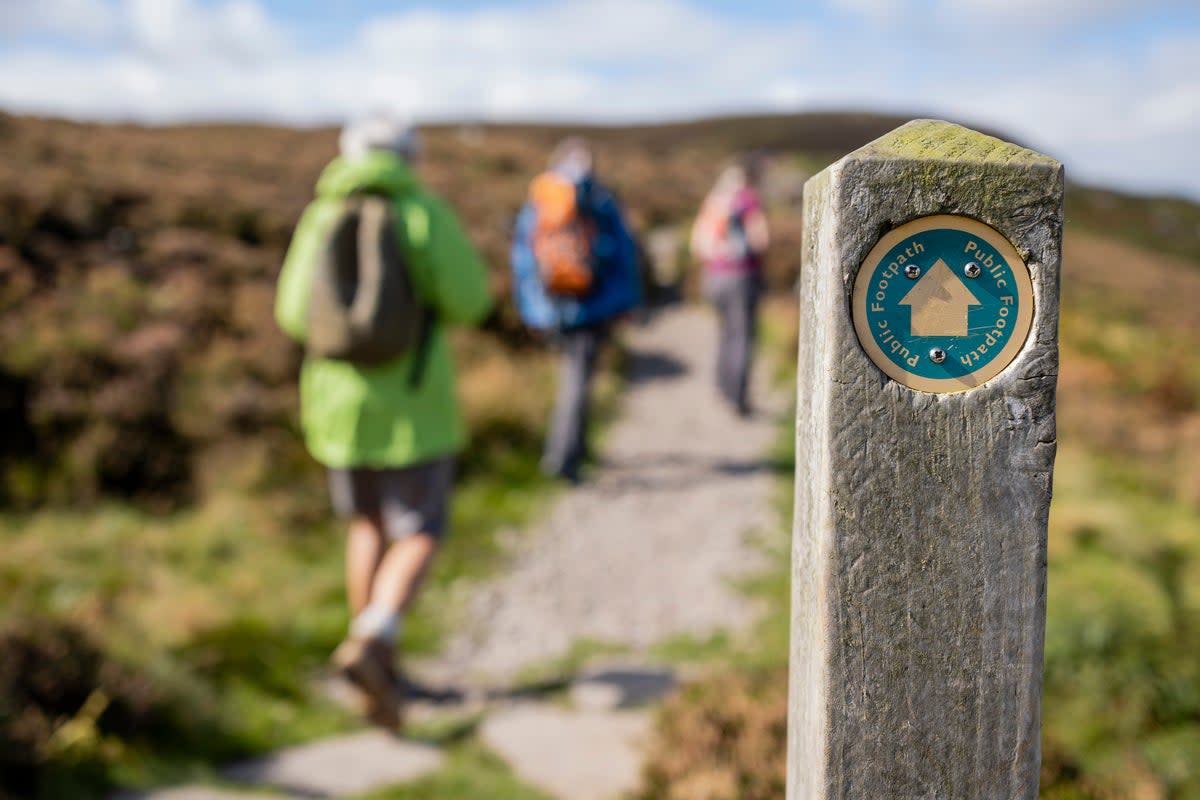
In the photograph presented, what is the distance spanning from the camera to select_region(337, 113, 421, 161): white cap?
11.4ft

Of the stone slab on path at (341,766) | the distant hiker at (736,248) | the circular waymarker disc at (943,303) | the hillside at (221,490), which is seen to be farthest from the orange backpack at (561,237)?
the circular waymarker disc at (943,303)

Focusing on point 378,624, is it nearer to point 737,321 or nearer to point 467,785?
point 467,785

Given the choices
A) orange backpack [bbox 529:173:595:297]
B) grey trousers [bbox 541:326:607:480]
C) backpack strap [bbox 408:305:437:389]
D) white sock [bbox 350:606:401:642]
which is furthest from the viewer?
grey trousers [bbox 541:326:607:480]

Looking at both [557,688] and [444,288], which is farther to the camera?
[557,688]

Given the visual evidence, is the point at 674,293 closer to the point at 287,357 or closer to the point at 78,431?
the point at 287,357

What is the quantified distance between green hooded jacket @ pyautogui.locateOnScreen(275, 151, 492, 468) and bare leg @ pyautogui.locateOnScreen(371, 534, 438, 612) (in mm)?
324

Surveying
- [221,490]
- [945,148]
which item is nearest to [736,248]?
[221,490]

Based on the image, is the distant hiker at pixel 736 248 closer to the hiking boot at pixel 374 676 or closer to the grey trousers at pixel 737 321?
the grey trousers at pixel 737 321

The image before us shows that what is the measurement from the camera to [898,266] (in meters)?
1.47

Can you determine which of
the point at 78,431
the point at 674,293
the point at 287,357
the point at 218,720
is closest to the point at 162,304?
the point at 287,357

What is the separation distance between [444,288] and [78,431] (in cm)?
422

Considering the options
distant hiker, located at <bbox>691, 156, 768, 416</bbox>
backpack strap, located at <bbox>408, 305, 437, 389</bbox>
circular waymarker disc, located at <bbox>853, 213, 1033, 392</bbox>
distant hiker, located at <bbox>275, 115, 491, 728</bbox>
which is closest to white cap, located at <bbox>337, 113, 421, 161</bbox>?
distant hiker, located at <bbox>275, 115, 491, 728</bbox>

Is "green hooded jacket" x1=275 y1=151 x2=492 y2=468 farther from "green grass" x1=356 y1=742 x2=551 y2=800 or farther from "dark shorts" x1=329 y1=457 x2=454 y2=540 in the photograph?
"green grass" x1=356 y1=742 x2=551 y2=800

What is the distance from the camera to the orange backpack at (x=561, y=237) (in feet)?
19.0
